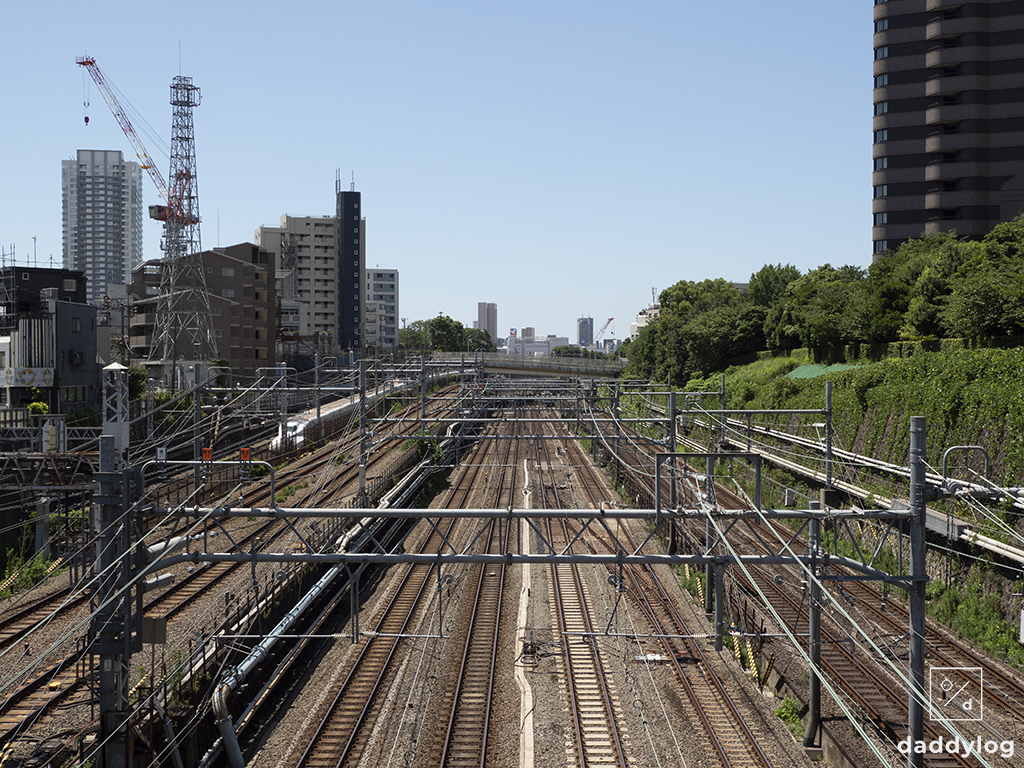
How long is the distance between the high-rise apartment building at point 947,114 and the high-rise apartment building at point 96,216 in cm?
15631

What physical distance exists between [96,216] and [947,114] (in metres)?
167

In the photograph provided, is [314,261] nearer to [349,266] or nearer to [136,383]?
[349,266]

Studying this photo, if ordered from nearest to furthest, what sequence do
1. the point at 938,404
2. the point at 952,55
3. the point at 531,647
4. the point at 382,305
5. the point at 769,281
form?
the point at 531,647 → the point at 938,404 → the point at 952,55 → the point at 769,281 → the point at 382,305

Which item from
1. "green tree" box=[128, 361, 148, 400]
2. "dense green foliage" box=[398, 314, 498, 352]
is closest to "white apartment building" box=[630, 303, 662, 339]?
"dense green foliage" box=[398, 314, 498, 352]

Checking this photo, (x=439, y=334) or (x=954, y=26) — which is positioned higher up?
(x=954, y=26)

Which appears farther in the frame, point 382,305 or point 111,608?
point 382,305

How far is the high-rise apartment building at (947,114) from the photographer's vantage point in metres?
39.5

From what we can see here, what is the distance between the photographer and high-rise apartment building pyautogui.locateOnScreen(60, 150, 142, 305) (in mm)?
160875

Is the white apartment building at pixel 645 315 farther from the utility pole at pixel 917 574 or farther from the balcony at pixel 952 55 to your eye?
the utility pole at pixel 917 574

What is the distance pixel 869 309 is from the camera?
92.6ft

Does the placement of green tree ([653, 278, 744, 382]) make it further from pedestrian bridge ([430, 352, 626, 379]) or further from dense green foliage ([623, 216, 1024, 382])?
pedestrian bridge ([430, 352, 626, 379])

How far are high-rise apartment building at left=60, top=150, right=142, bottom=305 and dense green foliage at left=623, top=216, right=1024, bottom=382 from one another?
467 feet

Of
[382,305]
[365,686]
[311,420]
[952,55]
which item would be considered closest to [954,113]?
[952,55]

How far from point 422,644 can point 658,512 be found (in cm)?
713
